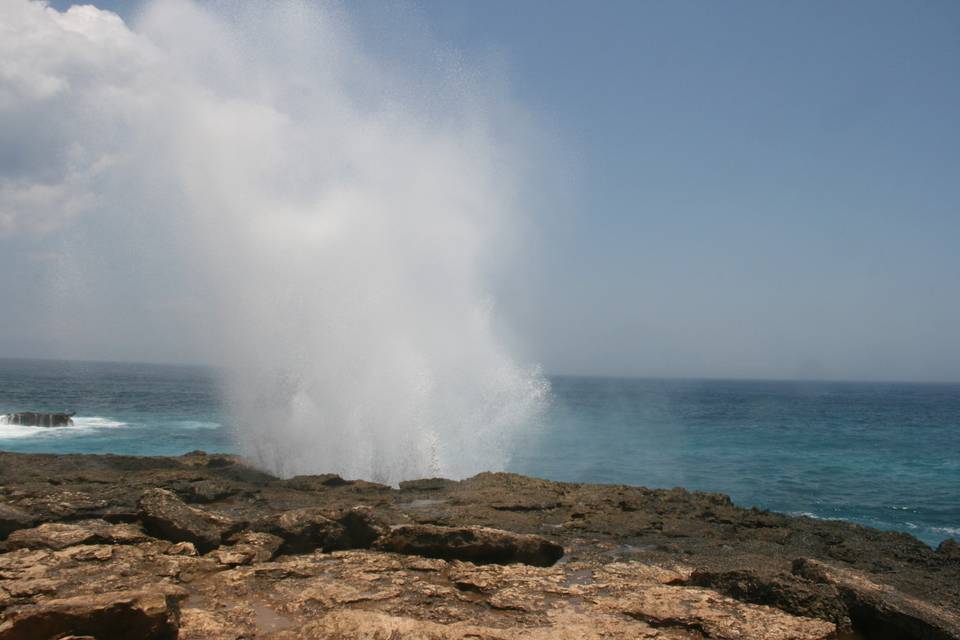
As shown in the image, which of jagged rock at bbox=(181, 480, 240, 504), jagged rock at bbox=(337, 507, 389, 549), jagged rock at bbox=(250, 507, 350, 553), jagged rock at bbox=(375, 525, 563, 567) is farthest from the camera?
jagged rock at bbox=(181, 480, 240, 504)

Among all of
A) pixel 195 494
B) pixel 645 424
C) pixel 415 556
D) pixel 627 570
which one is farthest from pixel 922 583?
pixel 645 424

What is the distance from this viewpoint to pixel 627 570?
8094 millimetres

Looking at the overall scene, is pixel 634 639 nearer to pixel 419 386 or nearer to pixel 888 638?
pixel 888 638

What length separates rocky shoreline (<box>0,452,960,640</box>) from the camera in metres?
5.61

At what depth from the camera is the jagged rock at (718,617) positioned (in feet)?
19.1

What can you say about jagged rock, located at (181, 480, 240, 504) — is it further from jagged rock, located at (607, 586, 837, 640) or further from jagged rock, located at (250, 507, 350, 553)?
jagged rock, located at (607, 586, 837, 640)

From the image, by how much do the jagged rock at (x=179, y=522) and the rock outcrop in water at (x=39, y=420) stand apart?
33266mm

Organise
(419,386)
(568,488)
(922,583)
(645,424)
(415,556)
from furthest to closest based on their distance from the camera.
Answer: (645,424) → (419,386) → (568,488) → (922,583) → (415,556)

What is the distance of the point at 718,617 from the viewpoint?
605 centimetres

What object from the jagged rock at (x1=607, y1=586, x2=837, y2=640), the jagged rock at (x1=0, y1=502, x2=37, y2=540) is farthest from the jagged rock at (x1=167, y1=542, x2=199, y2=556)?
the jagged rock at (x1=607, y1=586, x2=837, y2=640)

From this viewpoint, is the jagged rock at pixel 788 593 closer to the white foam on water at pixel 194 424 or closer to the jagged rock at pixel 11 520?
the jagged rock at pixel 11 520

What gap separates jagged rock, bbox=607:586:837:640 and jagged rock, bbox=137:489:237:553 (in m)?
5.16

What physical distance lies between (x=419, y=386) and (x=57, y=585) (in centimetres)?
1605

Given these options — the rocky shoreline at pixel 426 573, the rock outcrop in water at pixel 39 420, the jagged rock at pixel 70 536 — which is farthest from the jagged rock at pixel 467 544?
the rock outcrop in water at pixel 39 420
